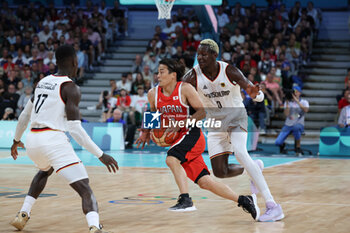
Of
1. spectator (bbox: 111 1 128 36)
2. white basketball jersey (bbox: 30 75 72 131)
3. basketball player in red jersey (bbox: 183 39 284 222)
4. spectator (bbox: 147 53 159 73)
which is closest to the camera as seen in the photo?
white basketball jersey (bbox: 30 75 72 131)

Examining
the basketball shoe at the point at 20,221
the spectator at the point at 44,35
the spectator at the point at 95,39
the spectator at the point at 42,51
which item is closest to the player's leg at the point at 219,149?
the basketball shoe at the point at 20,221

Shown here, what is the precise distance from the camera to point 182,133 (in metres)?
7.51

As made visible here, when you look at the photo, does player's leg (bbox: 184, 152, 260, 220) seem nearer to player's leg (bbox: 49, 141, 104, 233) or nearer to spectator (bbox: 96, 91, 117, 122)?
player's leg (bbox: 49, 141, 104, 233)

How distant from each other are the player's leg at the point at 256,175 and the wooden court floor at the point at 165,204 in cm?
16

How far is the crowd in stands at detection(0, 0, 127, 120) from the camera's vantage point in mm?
21858

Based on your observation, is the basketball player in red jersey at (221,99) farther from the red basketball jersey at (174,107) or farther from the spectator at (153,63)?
the spectator at (153,63)

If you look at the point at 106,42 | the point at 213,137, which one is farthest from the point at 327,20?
the point at 213,137

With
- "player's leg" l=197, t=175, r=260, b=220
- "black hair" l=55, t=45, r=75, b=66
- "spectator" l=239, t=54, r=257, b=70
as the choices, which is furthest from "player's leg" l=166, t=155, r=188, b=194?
"spectator" l=239, t=54, r=257, b=70

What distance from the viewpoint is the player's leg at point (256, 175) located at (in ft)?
22.5

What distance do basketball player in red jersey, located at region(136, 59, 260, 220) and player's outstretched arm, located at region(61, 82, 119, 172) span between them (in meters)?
1.57


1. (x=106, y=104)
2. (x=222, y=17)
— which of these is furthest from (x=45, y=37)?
(x=222, y=17)

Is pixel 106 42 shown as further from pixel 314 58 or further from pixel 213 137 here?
pixel 213 137

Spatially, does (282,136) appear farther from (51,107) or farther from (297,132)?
(51,107)

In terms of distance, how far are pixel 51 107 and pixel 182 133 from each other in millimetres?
2084
